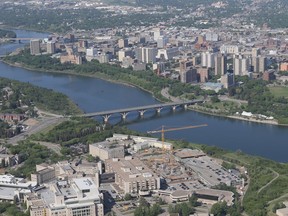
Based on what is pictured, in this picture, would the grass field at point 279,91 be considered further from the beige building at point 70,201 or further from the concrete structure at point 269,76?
the beige building at point 70,201

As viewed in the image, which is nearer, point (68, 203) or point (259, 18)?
point (68, 203)

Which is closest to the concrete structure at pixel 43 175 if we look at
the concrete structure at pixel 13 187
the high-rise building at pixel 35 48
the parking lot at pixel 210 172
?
the concrete structure at pixel 13 187

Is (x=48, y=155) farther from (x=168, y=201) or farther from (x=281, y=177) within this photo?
(x=281, y=177)

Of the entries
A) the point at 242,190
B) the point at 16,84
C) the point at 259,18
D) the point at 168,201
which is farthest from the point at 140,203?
the point at 259,18

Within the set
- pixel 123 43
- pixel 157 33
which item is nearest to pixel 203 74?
pixel 123 43

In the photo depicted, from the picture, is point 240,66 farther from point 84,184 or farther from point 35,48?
point 84,184

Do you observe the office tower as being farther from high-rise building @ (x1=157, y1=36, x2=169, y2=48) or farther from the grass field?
the grass field
